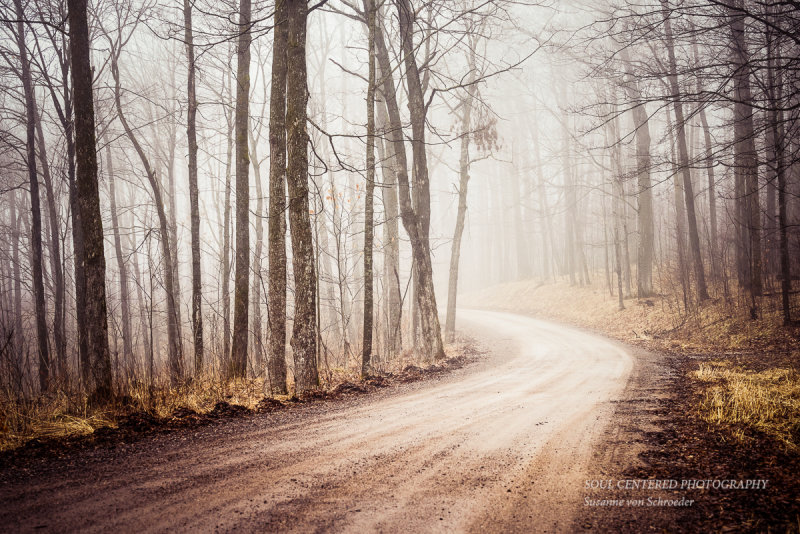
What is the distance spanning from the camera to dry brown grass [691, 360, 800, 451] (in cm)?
378

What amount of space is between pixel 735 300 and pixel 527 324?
735 cm

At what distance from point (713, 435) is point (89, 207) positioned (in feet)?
27.0

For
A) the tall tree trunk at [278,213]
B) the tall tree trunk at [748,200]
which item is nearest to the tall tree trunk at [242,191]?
the tall tree trunk at [278,213]

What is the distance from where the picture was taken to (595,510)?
258cm

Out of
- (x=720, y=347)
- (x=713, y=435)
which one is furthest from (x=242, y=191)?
(x=720, y=347)

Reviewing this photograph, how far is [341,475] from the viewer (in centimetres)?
307

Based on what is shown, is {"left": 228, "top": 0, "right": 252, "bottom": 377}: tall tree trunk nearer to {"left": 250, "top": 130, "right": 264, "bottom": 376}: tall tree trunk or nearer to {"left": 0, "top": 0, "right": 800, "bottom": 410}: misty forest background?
{"left": 0, "top": 0, "right": 800, "bottom": 410}: misty forest background

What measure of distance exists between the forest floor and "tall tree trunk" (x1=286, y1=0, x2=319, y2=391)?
451cm

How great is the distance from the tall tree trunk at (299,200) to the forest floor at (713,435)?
A: 4509 mm

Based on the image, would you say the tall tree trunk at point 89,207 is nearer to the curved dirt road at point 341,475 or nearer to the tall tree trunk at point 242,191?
the curved dirt road at point 341,475

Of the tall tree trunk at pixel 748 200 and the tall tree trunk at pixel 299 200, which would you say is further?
the tall tree trunk at pixel 748 200

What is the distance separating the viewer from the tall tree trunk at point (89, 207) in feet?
17.9

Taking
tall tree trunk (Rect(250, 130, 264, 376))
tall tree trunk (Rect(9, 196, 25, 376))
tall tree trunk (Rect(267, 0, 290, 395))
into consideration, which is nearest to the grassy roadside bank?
tall tree trunk (Rect(267, 0, 290, 395))

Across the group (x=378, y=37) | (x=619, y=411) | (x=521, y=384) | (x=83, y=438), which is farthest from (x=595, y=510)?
(x=378, y=37)
